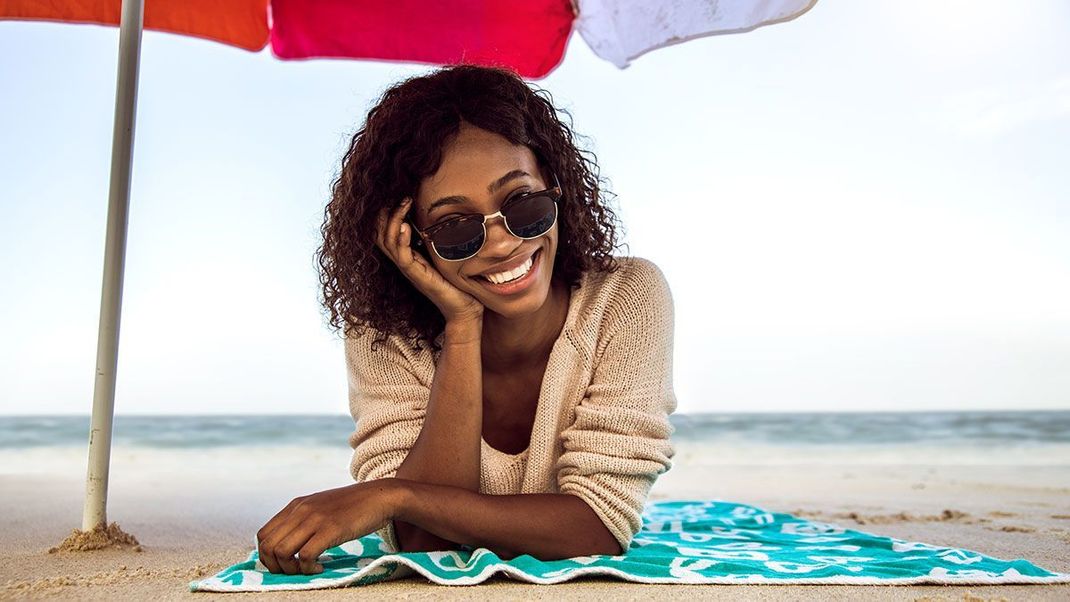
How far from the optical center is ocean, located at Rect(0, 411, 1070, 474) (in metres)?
14.4

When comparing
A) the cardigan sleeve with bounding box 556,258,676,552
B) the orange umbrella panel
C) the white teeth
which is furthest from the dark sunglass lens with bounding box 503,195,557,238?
the orange umbrella panel

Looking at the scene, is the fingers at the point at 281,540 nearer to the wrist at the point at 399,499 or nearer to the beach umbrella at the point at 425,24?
the wrist at the point at 399,499

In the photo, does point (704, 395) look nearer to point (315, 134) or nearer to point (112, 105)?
point (315, 134)

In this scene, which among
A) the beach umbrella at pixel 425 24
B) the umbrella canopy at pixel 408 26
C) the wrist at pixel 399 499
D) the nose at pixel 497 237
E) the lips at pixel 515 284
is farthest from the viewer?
the umbrella canopy at pixel 408 26

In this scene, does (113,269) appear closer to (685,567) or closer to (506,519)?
(506,519)

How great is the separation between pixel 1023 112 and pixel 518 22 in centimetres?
1231

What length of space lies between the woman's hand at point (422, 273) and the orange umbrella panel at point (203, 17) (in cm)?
149

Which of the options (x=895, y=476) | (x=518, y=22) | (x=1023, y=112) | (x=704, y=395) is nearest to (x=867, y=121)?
(x=1023, y=112)

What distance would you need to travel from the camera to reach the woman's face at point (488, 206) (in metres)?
2.70

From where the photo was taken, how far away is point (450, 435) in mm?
2766

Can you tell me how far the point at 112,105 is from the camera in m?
3.33

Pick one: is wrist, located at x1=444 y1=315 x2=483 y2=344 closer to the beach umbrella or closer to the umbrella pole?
the umbrella pole

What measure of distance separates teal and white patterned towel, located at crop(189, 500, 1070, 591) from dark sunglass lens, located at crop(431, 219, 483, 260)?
84cm

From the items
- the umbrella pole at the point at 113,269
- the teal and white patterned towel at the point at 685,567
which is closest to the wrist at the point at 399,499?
the teal and white patterned towel at the point at 685,567
